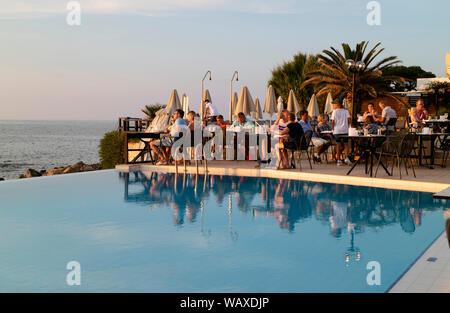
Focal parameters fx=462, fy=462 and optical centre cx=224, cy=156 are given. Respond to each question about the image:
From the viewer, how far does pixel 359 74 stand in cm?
2234

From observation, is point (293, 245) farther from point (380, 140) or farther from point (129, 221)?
point (380, 140)

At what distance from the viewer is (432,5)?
57.6 feet

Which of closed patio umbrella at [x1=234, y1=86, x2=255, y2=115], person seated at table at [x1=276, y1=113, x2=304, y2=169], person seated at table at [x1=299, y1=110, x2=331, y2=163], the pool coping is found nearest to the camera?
the pool coping

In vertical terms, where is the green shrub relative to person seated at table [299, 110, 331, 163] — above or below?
below

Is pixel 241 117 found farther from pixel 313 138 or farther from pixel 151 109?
pixel 151 109

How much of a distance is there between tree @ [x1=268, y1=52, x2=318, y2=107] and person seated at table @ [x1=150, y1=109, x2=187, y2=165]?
22.7 metres

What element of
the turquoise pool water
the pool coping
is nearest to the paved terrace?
the pool coping

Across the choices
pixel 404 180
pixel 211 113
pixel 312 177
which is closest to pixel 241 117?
pixel 211 113

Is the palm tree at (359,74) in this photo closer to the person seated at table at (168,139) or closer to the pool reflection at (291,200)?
the person seated at table at (168,139)

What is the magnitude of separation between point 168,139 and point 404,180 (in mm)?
5597

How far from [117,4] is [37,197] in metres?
11.7

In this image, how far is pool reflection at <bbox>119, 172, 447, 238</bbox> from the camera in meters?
6.36

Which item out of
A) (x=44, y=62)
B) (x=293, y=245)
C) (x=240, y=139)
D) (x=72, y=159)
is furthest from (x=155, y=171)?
(x=72, y=159)

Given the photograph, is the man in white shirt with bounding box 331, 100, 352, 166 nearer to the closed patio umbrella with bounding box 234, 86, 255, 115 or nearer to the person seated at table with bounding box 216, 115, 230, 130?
the person seated at table with bounding box 216, 115, 230, 130
